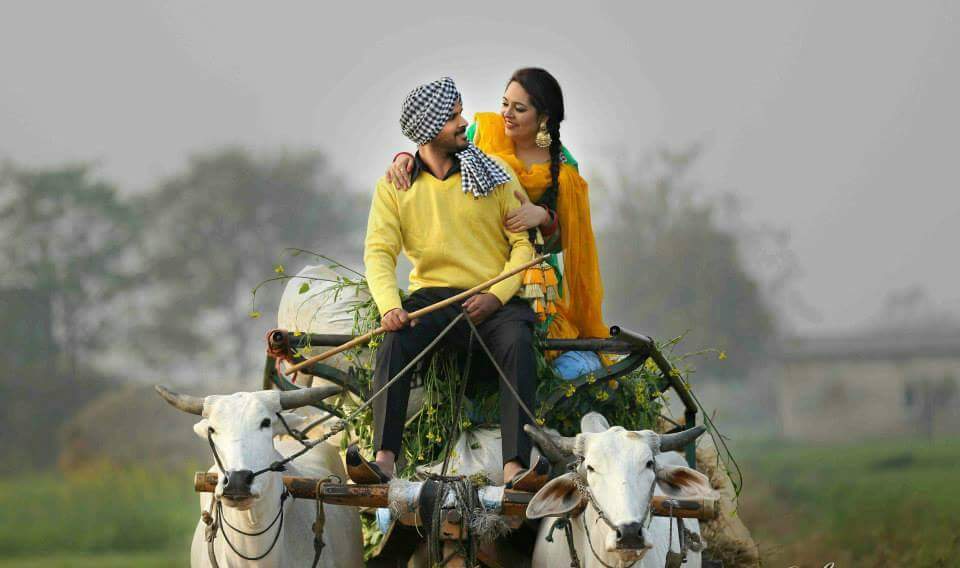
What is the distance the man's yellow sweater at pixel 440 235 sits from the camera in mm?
6105

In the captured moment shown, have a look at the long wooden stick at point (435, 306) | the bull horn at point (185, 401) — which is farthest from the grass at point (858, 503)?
the bull horn at point (185, 401)

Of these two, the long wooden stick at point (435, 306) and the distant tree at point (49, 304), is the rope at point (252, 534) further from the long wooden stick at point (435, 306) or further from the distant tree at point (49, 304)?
the distant tree at point (49, 304)

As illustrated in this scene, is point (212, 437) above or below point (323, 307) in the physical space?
below

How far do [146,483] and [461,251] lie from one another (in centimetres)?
1197

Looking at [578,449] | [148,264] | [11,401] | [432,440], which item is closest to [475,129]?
[432,440]

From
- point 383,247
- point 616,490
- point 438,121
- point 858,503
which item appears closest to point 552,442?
point 616,490

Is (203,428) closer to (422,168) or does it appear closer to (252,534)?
(252,534)

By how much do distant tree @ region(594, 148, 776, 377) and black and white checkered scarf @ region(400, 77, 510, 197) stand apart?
13.5 metres

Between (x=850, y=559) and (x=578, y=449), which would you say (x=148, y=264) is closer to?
(x=850, y=559)

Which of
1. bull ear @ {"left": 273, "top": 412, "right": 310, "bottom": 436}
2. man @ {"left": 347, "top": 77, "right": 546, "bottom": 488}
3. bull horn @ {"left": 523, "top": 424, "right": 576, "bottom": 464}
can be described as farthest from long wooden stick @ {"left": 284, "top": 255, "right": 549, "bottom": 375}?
bull horn @ {"left": 523, "top": 424, "right": 576, "bottom": 464}

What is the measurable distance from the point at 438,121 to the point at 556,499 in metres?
1.77

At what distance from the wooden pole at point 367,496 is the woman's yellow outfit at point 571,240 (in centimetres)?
132

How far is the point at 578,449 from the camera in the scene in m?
5.26

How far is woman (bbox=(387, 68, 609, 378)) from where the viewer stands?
6715 millimetres
